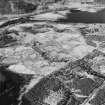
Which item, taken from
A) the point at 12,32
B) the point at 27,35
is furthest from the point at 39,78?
the point at 12,32

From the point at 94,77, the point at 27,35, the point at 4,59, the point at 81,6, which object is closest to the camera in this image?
the point at 94,77

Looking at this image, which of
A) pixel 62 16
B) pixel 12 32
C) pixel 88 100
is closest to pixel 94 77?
pixel 88 100

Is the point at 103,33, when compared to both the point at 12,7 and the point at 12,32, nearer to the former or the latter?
the point at 12,32

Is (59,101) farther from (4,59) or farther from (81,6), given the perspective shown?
(81,6)

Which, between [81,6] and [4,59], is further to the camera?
[81,6]

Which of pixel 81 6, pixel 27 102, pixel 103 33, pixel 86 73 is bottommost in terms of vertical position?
pixel 27 102

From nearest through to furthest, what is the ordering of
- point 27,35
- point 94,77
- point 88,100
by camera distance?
1. point 88,100
2. point 94,77
3. point 27,35

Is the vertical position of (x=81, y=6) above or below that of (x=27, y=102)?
above
